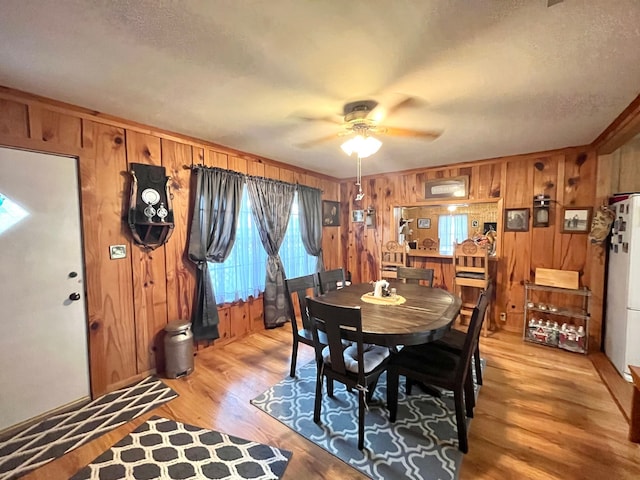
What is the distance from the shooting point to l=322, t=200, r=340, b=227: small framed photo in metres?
4.75

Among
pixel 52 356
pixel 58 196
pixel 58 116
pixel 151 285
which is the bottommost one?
pixel 52 356

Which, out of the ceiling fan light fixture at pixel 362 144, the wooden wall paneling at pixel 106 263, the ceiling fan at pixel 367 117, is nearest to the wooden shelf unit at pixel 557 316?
the ceiling fan at pixel 367 117

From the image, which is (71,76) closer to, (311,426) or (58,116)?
(58,116)

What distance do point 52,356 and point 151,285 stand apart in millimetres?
820

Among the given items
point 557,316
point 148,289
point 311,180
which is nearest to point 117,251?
point 148,289

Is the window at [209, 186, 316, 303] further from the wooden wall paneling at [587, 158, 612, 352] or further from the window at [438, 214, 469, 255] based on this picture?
the wooden wall paneling at [587, 158, 612, 352]

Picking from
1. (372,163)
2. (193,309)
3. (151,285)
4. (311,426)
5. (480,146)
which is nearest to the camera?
(311,426)

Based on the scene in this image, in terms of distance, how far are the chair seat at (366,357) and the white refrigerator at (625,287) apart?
228 centimetres

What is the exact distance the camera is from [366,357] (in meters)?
1.99

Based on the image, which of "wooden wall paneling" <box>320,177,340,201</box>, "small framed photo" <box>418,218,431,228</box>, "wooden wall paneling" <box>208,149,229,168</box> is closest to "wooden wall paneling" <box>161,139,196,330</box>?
"wooden wall paneling" <box>208,149,229,168</box>

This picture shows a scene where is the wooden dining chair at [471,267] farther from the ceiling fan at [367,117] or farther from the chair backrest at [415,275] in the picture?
the ceiling fan at [367,117]

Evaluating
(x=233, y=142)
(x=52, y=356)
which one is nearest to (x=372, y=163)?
(x=233, y=142)

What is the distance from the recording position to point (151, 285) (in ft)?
8.65

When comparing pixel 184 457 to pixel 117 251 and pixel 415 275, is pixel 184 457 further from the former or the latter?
pixel 415 275
